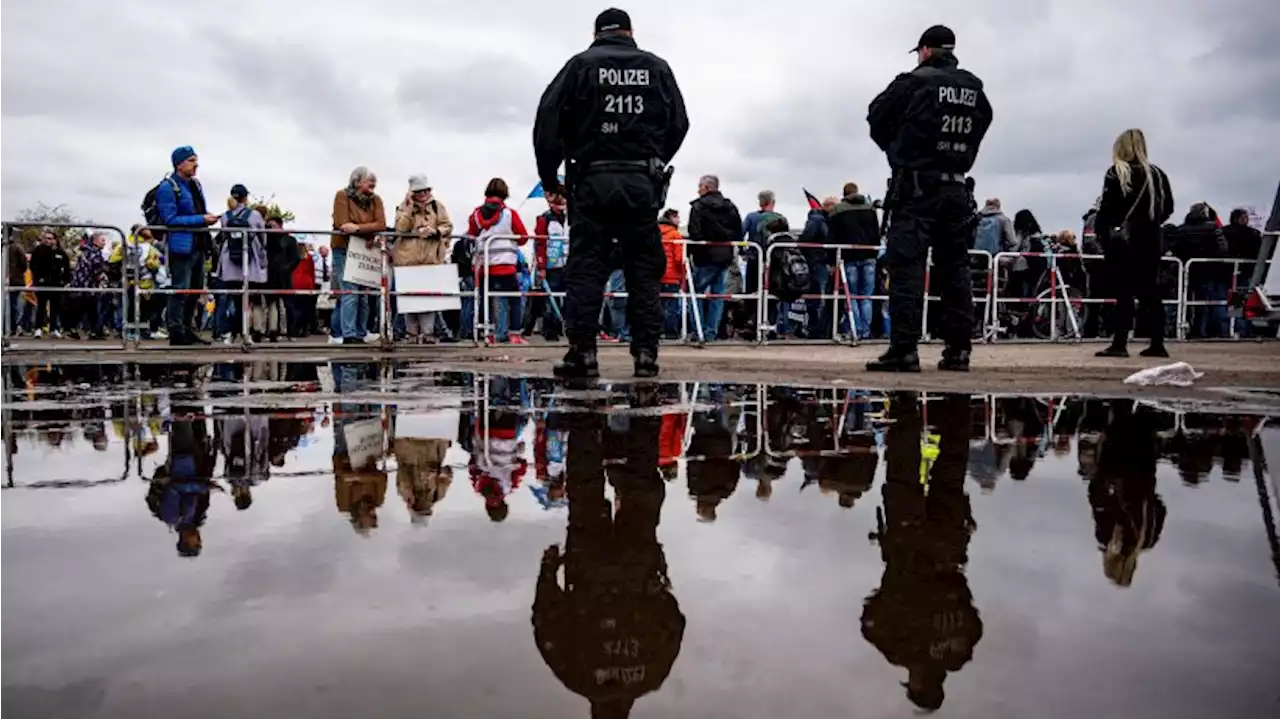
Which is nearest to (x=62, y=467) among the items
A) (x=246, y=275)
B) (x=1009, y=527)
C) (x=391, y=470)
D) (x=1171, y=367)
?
(x=391, y=470)

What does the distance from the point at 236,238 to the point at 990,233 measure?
1003cm

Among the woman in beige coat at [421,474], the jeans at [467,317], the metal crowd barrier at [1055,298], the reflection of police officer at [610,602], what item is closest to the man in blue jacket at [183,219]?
the jeans at [467,317]

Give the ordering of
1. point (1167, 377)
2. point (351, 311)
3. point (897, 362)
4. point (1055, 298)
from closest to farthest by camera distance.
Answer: point (1167, 377) → point (897, 362) → point (351, 311) → point (1055, 298)

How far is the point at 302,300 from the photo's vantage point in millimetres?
17078

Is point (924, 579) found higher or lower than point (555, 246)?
lower

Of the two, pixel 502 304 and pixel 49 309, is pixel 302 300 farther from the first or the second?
pixel 49 309

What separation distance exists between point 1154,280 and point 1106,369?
266cm

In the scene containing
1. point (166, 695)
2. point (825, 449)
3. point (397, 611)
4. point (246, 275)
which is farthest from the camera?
point (246, 275)

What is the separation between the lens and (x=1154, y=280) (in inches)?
401

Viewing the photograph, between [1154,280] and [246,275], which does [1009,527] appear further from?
[246,275]

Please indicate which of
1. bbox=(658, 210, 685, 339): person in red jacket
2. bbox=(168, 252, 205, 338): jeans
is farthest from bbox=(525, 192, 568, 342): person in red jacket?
bbox=(168, 252, 205, 338): jeans

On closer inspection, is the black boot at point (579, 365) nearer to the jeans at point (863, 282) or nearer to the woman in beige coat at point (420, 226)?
the woman in beige coat at point (420, 226)

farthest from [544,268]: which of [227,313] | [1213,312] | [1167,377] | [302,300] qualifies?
[1213,312]

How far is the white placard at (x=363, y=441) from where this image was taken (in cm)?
363
